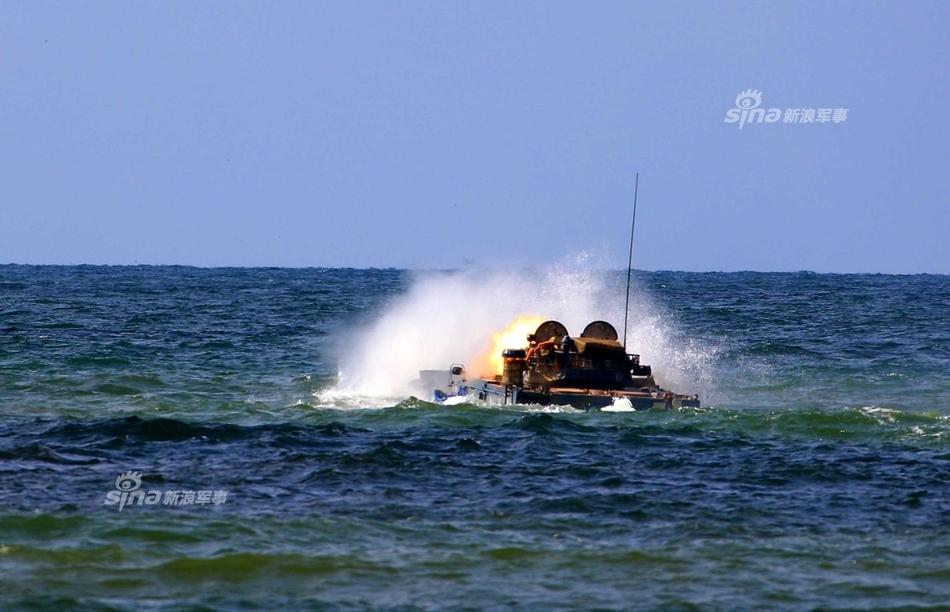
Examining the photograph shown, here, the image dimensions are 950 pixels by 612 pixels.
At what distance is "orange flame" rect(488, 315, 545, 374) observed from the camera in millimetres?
36375

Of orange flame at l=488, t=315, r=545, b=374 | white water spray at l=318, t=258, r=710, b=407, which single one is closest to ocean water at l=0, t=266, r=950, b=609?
white water spray at l=318, t=258, r=710, b=407

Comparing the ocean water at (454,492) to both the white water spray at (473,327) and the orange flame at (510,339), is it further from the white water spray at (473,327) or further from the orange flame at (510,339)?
the orange flame at (510,339)

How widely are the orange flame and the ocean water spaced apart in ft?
9.52

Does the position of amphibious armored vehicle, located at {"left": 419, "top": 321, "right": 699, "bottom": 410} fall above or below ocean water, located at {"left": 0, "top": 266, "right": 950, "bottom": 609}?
above

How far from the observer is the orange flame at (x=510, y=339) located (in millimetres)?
36375

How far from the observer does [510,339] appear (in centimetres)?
3659

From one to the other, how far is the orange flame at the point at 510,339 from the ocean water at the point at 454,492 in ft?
9.52

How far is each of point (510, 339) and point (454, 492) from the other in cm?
1616

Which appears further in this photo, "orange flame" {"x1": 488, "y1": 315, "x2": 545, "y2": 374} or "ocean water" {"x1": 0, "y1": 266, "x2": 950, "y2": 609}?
"orange flame" {"x1": 488, "y1": 315, "x2": 545, "y2": 374}

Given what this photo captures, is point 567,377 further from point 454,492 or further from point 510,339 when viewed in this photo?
point 454,492

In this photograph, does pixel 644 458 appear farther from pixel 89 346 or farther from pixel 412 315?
pixel 89 346

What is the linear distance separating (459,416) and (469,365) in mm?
8750

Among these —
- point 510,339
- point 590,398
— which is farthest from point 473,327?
point 590,398

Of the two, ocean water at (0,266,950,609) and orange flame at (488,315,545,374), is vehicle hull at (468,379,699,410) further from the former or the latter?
orange flame at (488,315,545,374)
